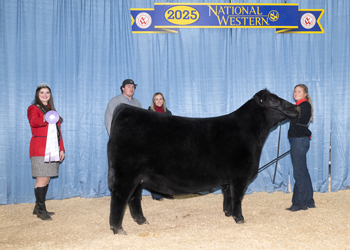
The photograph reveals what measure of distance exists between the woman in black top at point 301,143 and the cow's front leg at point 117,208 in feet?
8.01

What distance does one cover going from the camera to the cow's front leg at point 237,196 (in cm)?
324

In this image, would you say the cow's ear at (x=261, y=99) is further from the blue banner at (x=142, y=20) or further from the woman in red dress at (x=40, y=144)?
the woman in red dress at (x=40, y=144)

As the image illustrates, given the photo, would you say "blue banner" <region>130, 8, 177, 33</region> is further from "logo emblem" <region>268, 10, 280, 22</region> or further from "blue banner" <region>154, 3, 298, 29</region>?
"logo emblem" <region>268, 10, 280, 22</region>

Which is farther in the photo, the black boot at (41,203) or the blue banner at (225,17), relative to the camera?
the blue banner at (225,17)

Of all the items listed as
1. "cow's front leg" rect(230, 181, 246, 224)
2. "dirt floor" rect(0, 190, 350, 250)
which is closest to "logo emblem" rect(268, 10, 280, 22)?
"dirt floor" rect(0, 190, 350, 250)

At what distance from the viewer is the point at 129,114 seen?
10.0ft

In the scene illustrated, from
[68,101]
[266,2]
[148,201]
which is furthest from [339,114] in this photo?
[68,101]

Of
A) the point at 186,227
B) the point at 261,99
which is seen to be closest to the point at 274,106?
the point at 261,99

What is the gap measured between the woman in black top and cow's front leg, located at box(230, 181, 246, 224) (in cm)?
108

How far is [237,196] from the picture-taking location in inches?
130

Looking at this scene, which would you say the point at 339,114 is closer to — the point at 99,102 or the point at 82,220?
the point at 99,102

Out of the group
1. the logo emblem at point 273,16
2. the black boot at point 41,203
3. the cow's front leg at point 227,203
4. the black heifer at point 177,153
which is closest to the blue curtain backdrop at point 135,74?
the logo emblem at point 273,16

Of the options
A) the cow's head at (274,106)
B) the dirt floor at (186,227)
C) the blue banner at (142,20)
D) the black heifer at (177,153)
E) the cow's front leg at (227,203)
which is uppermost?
the blue banner at (142,20)

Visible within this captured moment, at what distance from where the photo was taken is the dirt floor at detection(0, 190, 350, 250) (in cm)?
284
